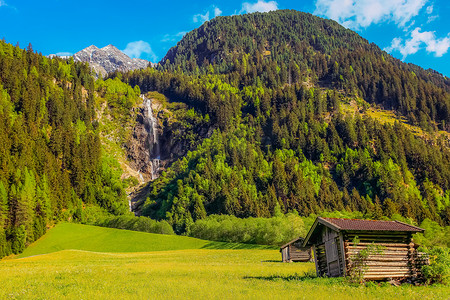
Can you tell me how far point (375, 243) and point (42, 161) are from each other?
14423 centimetres

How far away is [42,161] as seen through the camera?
144m

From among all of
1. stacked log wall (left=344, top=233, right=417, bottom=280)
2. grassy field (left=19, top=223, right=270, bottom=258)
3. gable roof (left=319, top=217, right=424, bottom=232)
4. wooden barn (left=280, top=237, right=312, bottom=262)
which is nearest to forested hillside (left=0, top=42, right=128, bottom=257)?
grassy field (left=19, top=223, right=270, bottom=258)

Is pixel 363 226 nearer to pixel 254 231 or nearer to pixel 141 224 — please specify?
pixel 254 231

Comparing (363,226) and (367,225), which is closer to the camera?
(363,226)

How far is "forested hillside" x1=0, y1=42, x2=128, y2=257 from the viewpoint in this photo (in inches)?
4090

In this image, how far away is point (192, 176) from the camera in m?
166

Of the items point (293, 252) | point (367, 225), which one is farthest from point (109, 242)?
point (367, 225)

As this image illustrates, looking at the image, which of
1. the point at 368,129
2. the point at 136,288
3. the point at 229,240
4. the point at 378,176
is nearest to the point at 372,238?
the point at 136,288

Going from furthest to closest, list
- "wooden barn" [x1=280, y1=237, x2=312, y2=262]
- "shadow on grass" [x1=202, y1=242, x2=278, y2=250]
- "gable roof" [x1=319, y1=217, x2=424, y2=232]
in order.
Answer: "shadow on grass" [x1=202, y1=242, x2=278, y2=250]
"wooden barn" [x1=280, y1=237, x2=312, y2=262]
"gable roof" [x1=319, y1=217, x2=424, y2=232]

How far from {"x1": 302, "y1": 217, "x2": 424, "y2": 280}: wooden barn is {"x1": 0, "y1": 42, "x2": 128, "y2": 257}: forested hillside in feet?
283

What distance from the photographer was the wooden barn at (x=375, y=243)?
2830 cm

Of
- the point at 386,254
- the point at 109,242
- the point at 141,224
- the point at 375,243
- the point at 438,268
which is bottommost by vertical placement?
the point at 109,242

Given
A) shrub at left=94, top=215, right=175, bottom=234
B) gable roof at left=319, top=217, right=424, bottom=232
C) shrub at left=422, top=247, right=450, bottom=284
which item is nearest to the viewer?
shrub at left=422, top=247, right=450, bottom=284

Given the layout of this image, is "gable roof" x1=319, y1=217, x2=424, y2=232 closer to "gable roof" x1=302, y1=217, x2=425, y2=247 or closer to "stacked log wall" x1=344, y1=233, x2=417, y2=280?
"gable roof" x1=302, y1=217, x2=425, y2=247
